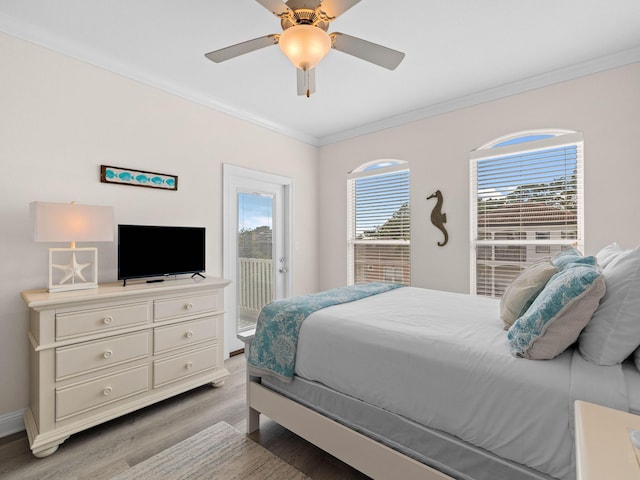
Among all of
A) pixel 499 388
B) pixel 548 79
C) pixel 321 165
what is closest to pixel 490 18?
pixel 548 79

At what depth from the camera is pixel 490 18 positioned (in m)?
2.13

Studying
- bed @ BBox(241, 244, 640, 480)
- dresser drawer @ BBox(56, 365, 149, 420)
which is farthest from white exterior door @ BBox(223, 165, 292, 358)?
bed @ BBox(241, 244, 640, 480)

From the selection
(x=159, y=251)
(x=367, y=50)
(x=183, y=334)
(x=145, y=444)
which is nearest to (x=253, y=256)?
(x=159, y=251)

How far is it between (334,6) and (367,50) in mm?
315

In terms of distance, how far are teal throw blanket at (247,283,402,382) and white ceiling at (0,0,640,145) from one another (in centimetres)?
190

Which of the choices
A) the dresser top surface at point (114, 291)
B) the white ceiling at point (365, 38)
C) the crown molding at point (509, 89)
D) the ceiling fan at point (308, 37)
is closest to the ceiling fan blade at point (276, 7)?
the ceiling fan at point (308, 37)

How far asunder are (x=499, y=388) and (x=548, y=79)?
2.93m

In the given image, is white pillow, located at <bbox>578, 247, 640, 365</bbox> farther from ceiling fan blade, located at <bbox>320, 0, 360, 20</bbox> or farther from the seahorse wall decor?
the seahorse wall decor

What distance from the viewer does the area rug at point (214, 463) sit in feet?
5.67

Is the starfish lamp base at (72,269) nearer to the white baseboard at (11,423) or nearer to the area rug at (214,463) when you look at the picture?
the white baseboard at (11,423)

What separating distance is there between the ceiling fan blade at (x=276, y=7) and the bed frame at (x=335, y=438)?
2120 mm

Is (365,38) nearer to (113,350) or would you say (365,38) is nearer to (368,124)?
(368,124)

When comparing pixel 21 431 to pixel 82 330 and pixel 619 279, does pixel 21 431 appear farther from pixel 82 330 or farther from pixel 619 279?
pixel 619 279

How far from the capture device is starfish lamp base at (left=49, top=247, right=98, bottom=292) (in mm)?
2149
